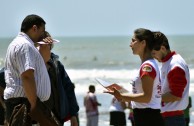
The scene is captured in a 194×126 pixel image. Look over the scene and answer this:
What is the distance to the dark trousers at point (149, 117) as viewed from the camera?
21.4ft

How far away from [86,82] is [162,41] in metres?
34.4

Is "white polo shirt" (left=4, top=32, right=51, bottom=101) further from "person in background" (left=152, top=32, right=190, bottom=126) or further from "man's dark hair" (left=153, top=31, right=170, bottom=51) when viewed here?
"person in background" (left=152, top=32, right=190, bottom=126)

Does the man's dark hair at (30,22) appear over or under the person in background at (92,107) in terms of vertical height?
over

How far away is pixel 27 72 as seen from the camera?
19.3 feet

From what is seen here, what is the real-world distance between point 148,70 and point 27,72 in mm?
1144

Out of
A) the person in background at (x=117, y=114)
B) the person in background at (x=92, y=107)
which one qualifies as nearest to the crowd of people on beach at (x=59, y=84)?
the person in background at (x=117, y=114)

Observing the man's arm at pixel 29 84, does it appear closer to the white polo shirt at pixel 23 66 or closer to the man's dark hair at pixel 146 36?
the white polo shirt at pixel 23 66

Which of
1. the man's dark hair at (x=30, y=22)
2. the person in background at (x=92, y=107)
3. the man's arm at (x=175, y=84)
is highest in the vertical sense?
the man's dark hair at (x=30, y=22)

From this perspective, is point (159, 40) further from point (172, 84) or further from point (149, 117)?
Answer: point (149, 117)

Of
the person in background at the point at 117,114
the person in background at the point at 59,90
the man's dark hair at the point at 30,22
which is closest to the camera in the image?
the man's dark hair at the point at 30,22

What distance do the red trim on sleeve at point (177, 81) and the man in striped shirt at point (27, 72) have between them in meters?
1.40

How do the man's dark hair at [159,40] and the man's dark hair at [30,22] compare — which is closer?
the man's dark hair at [30,22]

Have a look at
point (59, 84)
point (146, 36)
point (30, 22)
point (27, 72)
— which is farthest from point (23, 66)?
point (146, 36)

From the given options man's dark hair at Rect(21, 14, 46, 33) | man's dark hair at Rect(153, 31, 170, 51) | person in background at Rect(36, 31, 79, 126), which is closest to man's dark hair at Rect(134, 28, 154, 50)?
man's dark hair at Rect(153, 31, 170, 51)
